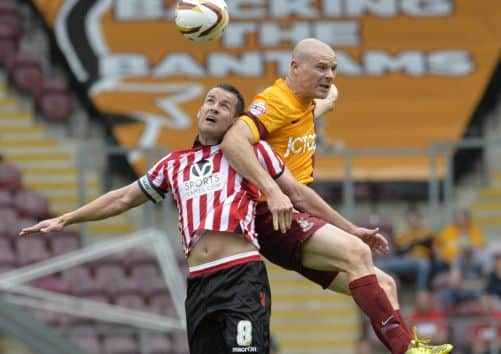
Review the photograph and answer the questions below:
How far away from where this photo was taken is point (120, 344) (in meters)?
14.2

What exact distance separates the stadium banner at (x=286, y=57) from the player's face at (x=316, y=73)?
8.88 m

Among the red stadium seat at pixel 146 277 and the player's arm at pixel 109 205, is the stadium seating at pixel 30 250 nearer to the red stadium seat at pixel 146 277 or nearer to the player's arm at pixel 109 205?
Answer: the red stadium seat at pixel 146 277

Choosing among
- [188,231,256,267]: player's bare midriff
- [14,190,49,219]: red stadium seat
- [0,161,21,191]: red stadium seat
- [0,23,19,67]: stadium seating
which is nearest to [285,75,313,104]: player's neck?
[188,231,256,267]: player's bare midriff

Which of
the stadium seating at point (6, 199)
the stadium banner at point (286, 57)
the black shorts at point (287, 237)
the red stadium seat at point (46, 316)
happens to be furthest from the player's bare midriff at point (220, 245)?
the stadium banner at point (286, 57)

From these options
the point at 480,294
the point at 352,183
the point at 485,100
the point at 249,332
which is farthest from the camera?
the point at 485,100

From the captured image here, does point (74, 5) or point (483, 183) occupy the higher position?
point (74, 5)

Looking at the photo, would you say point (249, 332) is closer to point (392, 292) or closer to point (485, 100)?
point (392, 292)

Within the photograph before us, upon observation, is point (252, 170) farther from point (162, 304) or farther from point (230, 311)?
point (162, 304)

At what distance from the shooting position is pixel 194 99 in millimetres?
17234

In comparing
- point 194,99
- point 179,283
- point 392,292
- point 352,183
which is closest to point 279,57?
point 194,99

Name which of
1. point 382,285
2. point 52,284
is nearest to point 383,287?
point 382,285

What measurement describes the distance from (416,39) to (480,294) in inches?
155

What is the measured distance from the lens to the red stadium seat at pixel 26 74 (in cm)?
1744

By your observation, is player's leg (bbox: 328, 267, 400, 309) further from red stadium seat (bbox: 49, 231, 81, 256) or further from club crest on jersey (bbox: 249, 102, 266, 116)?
red stadium seat (bbox: 49, 231, 81, 256)
